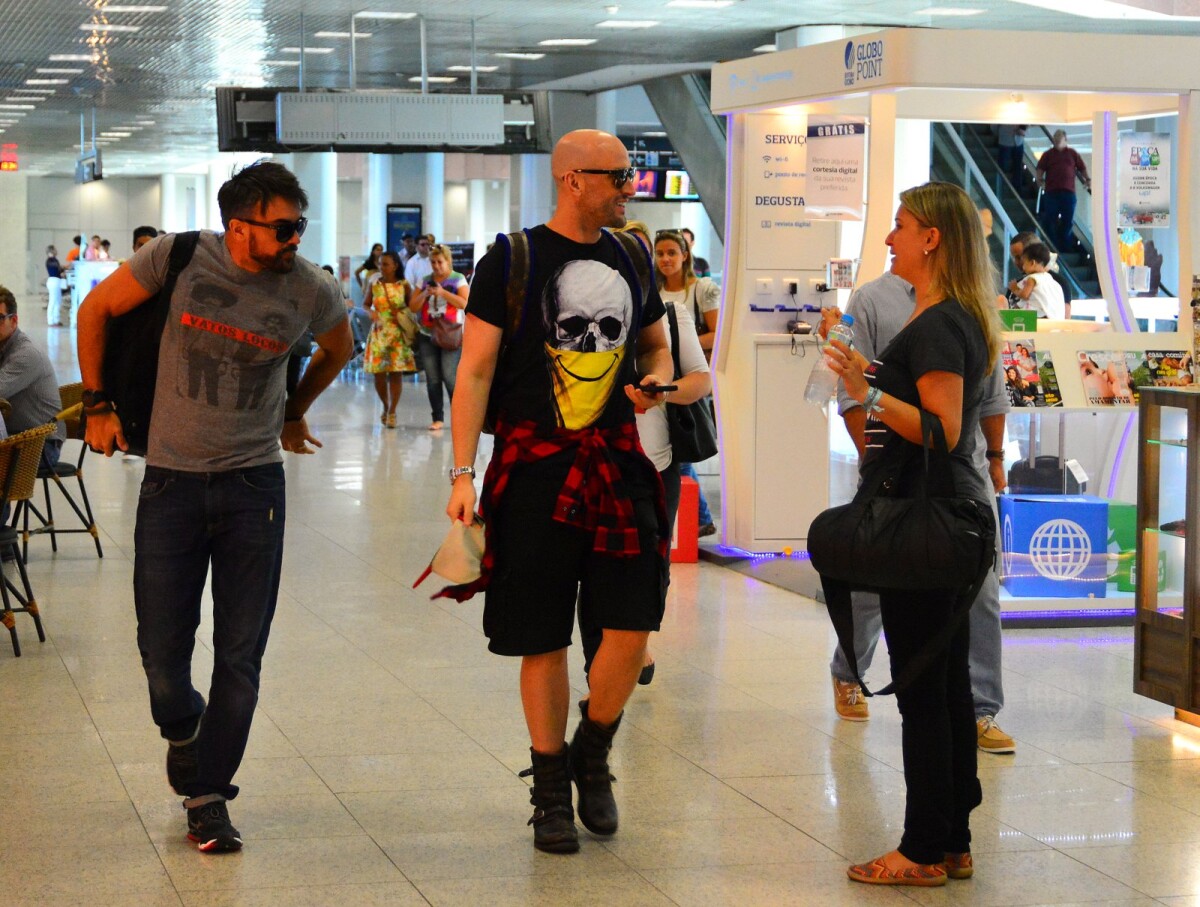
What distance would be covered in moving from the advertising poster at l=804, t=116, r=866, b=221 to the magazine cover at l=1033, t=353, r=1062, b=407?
1.40 meters

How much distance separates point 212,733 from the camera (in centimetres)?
362

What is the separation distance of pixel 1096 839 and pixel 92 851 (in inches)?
91.4

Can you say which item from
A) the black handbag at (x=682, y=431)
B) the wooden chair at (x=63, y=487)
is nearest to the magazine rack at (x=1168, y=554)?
the black handbag at (x=682, y=431)

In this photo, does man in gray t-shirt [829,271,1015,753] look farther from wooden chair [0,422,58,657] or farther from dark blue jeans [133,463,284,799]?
wooden chair [0,422,58,657]

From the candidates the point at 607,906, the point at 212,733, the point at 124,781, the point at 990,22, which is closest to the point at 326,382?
the point at 212,733

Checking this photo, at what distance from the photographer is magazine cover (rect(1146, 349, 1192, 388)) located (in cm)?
676

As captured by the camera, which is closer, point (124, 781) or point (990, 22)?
point (124, 781)

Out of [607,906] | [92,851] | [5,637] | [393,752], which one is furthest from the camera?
[5,637]

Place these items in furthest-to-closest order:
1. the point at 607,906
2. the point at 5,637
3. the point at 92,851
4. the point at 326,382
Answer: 1. the point at 5,637
2. the point at 326,382
3. the point at 92,851
4. the point at 607,906

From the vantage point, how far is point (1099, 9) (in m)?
13.0

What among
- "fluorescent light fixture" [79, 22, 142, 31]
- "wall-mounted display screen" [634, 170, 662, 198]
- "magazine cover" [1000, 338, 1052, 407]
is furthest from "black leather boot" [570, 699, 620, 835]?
"wall-mounted display screen" [634, 170, 662, 198]

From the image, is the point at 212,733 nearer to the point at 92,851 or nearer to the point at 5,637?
the point at 92,851

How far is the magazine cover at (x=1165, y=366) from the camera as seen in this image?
6758mm

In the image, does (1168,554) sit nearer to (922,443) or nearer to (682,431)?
(682,431)
